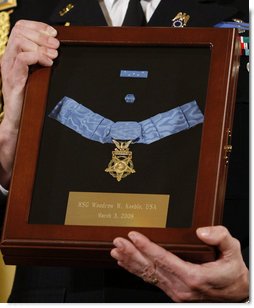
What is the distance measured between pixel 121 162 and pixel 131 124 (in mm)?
83

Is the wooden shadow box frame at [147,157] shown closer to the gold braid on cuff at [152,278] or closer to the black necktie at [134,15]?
the gold braid on cuff at [152,278]

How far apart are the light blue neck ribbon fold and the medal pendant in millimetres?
17

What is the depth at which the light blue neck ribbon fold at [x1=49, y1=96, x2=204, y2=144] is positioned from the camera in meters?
1.63

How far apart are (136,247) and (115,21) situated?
670mm

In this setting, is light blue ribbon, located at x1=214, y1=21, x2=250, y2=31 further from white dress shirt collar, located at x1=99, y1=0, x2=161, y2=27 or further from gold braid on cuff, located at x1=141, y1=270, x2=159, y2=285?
gold braid on cuff, located at x1=141, y1=270, x2=159, y2=285

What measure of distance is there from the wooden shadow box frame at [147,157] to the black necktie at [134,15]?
18 cm

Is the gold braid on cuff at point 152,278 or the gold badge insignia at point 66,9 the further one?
the gold badge insignia at point 66,9

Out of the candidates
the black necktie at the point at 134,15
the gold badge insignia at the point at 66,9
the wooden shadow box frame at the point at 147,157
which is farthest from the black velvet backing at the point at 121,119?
the gold badge insignia at the point at 66,9

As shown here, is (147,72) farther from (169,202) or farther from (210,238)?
(210,238)

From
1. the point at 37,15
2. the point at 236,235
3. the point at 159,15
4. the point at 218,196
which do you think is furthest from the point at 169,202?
the point at 37,15

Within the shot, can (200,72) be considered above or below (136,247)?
above

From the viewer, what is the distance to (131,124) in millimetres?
1651

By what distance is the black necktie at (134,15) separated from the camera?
6.26 ft

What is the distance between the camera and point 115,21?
1977 mm
